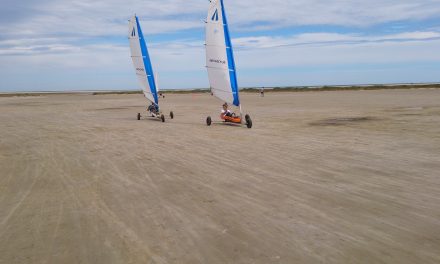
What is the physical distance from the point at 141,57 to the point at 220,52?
20.1ft

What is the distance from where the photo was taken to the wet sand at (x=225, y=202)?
196 inches

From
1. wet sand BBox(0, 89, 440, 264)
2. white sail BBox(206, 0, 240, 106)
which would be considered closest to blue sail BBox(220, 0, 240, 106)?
white sail BBox(206, 0, 240, 106)

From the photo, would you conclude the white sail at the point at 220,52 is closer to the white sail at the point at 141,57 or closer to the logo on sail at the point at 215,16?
the logo on sail at the point at 215,16

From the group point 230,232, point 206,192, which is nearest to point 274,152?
point 206,192

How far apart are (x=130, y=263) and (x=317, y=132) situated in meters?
12.0

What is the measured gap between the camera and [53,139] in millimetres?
15484

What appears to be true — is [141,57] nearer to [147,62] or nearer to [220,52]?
[147,62]

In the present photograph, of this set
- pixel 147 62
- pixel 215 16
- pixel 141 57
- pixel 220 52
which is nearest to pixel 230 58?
pixel 220 52

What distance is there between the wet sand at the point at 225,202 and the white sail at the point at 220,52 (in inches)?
256

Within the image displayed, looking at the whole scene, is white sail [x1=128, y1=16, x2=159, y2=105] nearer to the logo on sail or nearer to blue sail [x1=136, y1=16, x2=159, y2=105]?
blue sail [x1=136, y1=16, x2=159, y2=105]

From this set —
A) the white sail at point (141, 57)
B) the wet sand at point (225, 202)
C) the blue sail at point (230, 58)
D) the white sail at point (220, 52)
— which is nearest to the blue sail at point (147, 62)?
the white sail at point (141, 57)

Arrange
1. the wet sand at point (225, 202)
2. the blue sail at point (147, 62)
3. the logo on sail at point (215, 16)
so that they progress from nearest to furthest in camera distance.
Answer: the wet sand at point (225, 202) < the logo on sail at point (215, 16) < the blue sail at point (147, 62)

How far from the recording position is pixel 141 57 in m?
23.4

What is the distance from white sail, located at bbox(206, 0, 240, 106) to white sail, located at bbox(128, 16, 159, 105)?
193 inches
